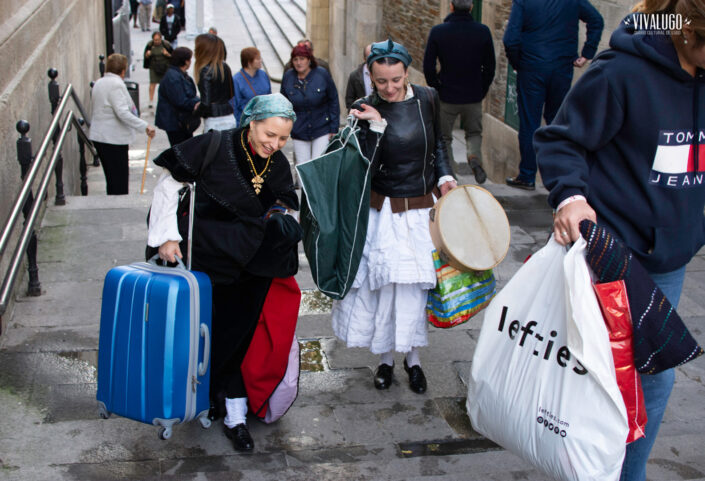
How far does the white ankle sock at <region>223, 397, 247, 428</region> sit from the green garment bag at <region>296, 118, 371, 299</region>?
67cm

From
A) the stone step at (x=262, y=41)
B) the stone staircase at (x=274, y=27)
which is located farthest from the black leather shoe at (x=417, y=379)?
the stone staircase at (x=274, y=27)

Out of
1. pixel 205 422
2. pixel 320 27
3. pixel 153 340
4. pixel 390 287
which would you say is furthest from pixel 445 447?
pixel 320 27

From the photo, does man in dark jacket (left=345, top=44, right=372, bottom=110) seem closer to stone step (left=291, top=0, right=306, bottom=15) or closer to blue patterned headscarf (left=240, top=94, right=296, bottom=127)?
blue patterned headscarf (left=240, top=94, right=296, bottom=127)

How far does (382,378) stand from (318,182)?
1106mm

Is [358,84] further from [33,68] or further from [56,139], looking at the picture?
[33,68]

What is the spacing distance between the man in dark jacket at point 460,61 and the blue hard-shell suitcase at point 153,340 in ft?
18.2

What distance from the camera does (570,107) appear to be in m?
2.84

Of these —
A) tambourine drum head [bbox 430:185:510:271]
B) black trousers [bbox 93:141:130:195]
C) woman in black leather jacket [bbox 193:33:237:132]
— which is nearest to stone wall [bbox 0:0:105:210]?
black trousers [bbox 93:141:130:195]

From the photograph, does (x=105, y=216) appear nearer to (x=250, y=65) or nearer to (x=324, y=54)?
(x=250, y=65)

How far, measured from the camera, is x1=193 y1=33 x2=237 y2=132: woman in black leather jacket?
9.45 metres

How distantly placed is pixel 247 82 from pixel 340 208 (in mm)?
5838

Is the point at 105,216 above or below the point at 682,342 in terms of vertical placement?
below

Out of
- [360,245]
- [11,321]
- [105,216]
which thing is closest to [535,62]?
[105,216]

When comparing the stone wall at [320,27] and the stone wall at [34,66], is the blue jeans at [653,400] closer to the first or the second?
the stone wall at [34,66]
